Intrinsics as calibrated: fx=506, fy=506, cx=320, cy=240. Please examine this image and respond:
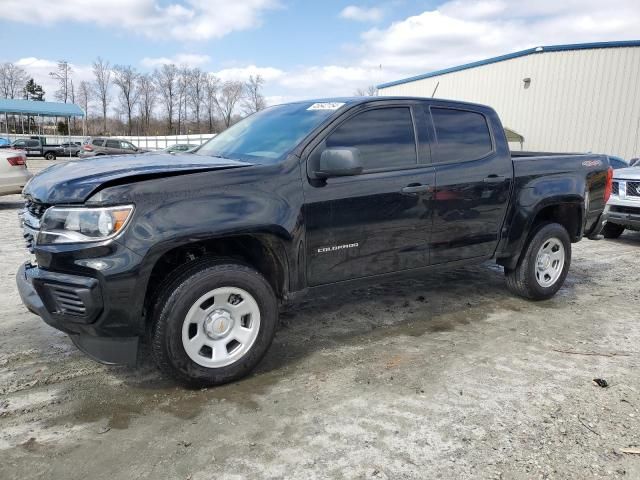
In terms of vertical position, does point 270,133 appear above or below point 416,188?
above

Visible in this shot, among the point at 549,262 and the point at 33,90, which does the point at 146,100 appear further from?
the point at 549,262

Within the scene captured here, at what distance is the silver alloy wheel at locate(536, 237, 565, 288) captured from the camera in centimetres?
517

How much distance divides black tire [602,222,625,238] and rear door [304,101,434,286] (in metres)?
6.95

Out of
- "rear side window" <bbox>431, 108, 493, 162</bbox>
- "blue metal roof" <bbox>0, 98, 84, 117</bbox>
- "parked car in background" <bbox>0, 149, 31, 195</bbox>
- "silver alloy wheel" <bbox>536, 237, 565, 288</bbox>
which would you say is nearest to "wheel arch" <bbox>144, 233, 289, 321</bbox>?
"rear side window" <bbox>431, 108, 493, 162</bbox>

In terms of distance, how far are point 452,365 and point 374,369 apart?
0.58 m

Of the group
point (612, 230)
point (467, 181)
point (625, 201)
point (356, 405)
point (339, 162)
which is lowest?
point (356, 405)

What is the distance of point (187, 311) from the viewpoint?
300 cm

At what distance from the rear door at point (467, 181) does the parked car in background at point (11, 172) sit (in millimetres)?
9285

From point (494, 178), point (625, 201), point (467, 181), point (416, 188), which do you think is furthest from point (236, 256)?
point (625, 201)

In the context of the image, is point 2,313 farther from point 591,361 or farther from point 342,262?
point 591,361

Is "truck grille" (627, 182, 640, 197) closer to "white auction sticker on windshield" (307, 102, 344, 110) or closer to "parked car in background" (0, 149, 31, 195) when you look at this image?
"white auction sticker on windshield" (307, 102, 344, 110)

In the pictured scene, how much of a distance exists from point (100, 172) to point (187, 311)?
97 centimetres

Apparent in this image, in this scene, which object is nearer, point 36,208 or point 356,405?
point 356,405

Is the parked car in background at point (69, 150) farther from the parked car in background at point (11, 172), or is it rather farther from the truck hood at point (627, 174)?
the truck hood at point (627, 174)
